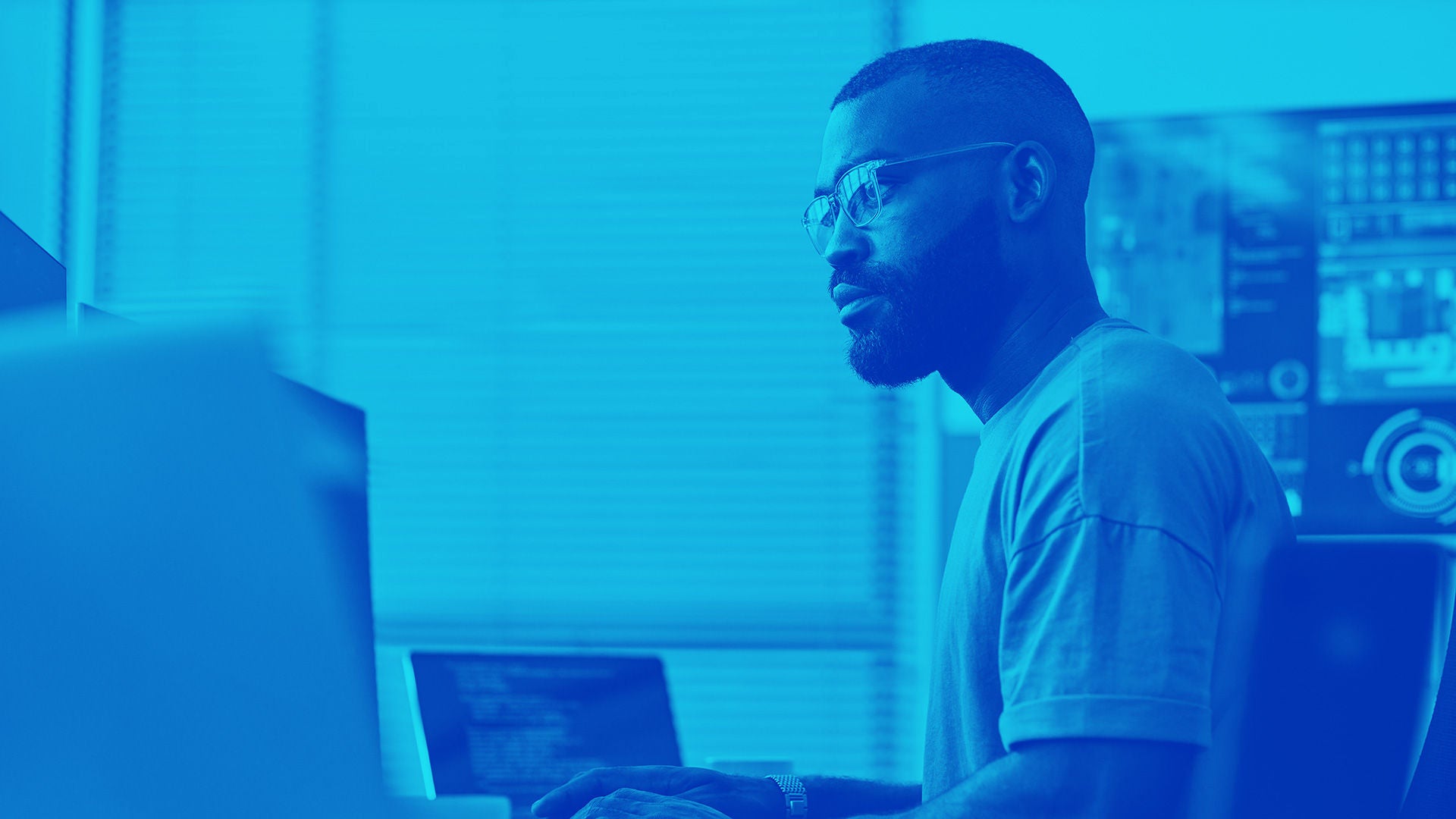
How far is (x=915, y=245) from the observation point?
4.40 feet

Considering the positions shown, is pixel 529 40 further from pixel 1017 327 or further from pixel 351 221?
pixel 1017 327

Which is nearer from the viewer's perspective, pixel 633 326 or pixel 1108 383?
pixel 1108 383

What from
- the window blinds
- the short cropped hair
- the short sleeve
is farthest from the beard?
the window blinds

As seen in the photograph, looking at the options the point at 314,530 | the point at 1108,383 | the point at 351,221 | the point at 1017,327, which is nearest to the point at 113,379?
the point at 314,530

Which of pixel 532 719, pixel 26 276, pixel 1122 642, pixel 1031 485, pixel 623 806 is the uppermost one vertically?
pixel 26 276

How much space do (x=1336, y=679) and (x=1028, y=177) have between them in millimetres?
668

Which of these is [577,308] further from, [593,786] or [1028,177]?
[593,786]

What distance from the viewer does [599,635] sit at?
2703 mm

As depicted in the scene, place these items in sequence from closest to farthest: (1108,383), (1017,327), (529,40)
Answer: (1108,383), (1017,327), (529,40)

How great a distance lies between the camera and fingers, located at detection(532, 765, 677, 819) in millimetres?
1135

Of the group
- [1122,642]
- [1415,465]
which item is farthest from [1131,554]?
[1415,465]

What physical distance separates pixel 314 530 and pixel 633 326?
2.43m

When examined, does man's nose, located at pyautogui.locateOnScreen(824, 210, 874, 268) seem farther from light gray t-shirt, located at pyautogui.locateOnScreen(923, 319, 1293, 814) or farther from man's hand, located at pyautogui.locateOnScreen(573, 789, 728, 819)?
man's hand, located at pyautogui.locateOnScreen(573, 789, 728, 819)

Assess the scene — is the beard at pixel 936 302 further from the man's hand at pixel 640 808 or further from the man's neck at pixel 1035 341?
the man's hand at pixel 640 808
